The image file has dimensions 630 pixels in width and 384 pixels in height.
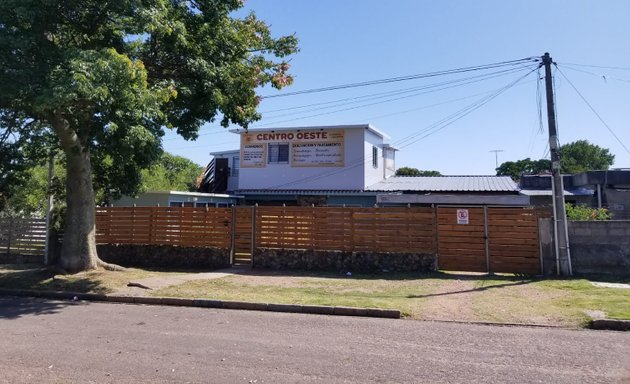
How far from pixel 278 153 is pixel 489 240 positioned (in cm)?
1638

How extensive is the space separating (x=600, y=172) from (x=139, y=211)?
22485 millimetres

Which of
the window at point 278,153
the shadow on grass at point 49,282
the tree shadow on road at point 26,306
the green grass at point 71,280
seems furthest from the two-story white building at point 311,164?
the tree shadow on road at point 26,306

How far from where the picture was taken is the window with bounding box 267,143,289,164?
28.5 m

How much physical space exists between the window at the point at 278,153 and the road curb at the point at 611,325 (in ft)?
69.9

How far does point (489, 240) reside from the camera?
1428 centimetres

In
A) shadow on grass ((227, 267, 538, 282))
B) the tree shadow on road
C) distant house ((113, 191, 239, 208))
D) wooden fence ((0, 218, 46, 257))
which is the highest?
distant house ((113, 191, 239, 208))

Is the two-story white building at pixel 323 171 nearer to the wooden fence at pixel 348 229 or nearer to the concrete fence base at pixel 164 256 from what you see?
the wooden fence at pixel 348 229

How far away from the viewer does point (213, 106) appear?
44.5 ft

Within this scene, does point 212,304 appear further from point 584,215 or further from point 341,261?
point 584,215

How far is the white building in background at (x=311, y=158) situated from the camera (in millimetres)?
27188

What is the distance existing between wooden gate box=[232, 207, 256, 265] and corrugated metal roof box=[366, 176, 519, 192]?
443 inches

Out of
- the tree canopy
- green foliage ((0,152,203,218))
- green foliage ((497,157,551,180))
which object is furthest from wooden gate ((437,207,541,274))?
green foliage ((497,157,551,180))

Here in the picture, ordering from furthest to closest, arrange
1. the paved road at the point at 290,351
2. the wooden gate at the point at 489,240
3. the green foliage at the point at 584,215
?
the green foliage at the point at 584,215, the wooden gate at the point at 489,240, the paved road at the point at 290,351

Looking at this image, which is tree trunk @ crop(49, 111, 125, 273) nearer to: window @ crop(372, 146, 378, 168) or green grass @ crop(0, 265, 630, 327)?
green grass @ crop(0, 265, 630, 327)
